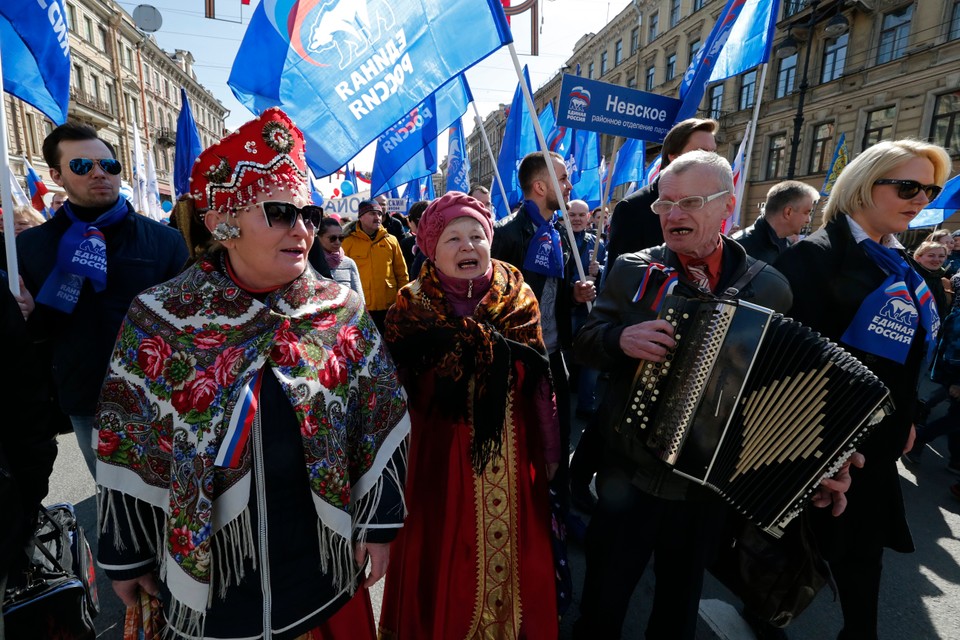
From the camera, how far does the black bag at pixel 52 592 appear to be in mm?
1515

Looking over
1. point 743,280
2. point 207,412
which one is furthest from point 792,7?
point 207,412

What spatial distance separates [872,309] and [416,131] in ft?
12.3

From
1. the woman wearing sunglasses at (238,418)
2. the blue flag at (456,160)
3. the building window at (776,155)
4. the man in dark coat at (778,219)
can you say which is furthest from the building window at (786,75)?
the woman wearing sunglasses at (238,418)

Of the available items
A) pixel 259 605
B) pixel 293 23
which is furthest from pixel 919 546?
pixel 293 23

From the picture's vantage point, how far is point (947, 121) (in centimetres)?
1570

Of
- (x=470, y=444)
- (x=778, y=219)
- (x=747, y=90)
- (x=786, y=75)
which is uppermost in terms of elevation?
(x=786, y=75)

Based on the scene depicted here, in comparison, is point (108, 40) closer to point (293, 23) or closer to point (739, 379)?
point (293, 23)

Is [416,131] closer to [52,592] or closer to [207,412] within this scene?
[207,412]

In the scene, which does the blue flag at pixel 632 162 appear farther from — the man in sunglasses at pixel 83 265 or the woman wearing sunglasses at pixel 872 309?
the man in sunglasses at pixel 83 265

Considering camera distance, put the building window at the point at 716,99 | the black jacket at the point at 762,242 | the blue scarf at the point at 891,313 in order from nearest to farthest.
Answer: the blue scarf at the point at 891,313 → the black jacket at the point at 762,242 → the building window at the point at 716,99

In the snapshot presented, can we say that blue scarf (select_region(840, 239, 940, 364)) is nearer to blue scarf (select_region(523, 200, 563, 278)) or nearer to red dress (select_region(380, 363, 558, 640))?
red dress (select_region(380, 363, 558, 640))

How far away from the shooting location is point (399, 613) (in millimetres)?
2045

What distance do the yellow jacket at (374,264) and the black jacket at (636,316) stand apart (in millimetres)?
3692

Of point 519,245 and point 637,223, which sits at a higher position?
point 637,223
